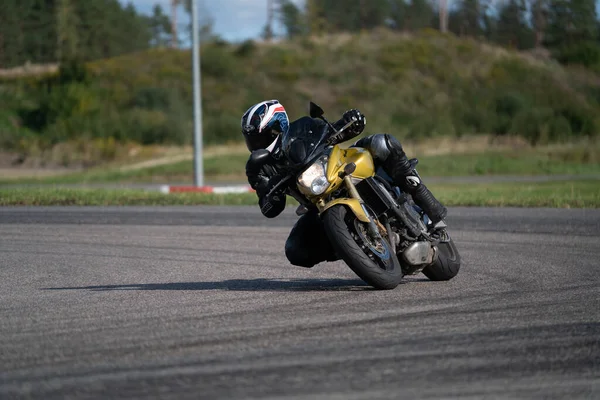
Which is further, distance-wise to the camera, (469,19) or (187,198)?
(469,19)

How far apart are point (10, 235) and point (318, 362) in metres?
10.2

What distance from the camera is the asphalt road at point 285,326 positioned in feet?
16.5

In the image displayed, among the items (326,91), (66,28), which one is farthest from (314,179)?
(66,28)

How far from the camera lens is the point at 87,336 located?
648 centimetres

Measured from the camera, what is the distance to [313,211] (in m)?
8.73

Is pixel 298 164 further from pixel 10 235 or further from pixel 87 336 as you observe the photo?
pixel 10 235

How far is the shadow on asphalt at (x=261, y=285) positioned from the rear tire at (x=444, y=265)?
1.92ft

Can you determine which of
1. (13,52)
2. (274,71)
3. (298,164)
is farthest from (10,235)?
(13,52)

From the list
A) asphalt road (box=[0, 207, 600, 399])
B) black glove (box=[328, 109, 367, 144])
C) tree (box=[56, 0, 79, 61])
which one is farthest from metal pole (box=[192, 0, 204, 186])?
tree (box=[56, 0, 79, 61])

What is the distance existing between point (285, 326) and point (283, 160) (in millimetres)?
1999

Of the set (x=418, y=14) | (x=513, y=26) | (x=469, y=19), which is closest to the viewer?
(x=513, y=26)

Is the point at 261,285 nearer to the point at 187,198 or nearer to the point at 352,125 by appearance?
the point at 352,125

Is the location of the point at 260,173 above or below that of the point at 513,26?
above

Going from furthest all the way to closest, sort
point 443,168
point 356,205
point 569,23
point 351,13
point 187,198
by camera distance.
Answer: point 351,13, point 569,23, point 443,168, point 187,198, point 356,205
